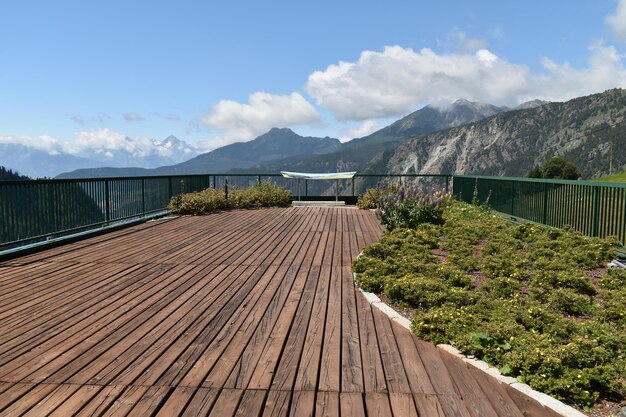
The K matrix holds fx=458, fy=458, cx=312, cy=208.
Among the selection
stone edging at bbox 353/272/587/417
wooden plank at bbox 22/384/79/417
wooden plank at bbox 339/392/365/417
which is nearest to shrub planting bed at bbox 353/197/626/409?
stone edging at bbox 353/272/587/417

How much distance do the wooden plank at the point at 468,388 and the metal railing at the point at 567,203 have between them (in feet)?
16.7

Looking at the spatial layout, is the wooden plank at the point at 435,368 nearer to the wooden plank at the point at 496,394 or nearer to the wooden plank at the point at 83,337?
the wooden plank at the point at 496,394

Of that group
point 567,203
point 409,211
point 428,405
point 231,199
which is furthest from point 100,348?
point 231,199

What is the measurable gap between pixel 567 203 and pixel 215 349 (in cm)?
744

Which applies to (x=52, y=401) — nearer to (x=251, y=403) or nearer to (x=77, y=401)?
(x=77, y=401)

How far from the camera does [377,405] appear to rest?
2484 mm

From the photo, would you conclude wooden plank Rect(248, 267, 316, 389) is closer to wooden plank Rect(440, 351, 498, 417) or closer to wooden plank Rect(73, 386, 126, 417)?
wooden plank Rect(73, 386, 126, 417)

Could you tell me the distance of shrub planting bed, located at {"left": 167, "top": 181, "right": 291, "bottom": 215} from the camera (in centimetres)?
1314

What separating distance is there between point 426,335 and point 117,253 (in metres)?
5.17

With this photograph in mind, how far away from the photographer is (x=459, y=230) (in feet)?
27.6

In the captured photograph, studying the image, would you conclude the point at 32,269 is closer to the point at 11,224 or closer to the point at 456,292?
the point at 11,224

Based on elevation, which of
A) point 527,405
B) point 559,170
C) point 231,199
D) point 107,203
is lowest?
point 527,405

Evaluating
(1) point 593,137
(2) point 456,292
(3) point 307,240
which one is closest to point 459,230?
(3) point 307,240

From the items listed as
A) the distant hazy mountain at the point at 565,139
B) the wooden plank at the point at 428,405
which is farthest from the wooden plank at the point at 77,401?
the distant hazy mountain at the point at 565,139
